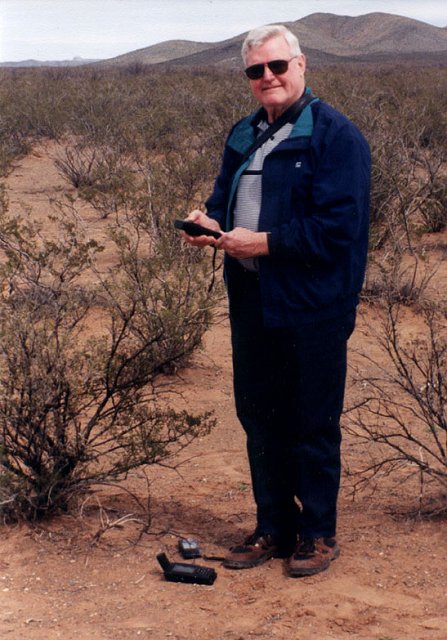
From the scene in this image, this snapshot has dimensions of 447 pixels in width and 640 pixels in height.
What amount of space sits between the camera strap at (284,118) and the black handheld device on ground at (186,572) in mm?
1505

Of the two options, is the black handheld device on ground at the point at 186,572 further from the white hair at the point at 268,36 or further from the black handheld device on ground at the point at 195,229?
the white hair at the point at 268,36

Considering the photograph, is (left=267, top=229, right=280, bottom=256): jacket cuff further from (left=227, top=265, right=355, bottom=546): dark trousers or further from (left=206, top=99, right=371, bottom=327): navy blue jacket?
(left=227, top=265, right=355, bottom=546): dark trousers

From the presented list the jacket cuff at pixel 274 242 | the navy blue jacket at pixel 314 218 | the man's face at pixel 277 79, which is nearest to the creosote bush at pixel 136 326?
the navy blue jacket at pixel 314 218

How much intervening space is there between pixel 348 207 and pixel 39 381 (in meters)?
1.58

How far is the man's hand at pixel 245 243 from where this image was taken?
10.2 ft

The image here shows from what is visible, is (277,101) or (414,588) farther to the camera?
(414,588)

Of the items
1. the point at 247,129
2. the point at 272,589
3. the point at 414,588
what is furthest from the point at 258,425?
the point at 247,129

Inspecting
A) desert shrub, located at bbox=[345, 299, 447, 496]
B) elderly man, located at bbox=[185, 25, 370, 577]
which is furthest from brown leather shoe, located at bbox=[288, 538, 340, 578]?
desert shrub, located at bbox=[345, 299, 447, 496]

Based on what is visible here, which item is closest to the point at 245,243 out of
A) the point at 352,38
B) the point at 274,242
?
the point at 274,242

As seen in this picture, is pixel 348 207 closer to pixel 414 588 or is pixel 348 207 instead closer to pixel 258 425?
pixel 258 425

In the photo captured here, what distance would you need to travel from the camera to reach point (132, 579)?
3.54 m

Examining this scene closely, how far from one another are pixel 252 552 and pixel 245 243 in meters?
1.23

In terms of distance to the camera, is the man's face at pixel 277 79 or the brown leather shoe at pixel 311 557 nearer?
the man's face at pixel 277 79

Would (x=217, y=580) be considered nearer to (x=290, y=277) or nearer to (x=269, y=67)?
(x=290, y=277)
